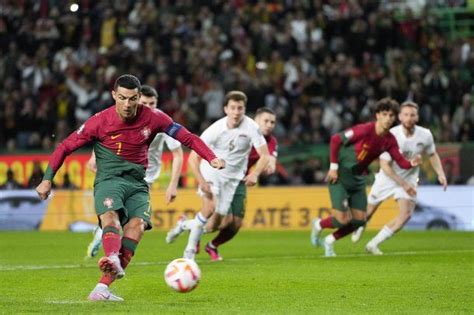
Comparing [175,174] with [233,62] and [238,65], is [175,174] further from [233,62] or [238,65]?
[233,62]

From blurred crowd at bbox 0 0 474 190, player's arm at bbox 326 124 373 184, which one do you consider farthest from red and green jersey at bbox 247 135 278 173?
blurred crowd at bbox 0 0 474 190

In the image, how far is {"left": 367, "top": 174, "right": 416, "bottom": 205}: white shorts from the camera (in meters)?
19.3

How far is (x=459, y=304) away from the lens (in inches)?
430

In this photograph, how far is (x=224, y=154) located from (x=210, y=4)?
15902 mm

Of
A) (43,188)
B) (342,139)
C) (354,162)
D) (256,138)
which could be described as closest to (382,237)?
(354,162)

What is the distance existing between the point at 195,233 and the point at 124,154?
16.3ft

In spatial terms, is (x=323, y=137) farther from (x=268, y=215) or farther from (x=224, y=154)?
(x=224, y=154)

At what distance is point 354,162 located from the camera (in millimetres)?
18359

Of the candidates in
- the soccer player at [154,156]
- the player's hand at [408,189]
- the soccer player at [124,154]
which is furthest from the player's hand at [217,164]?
the player's hand at [408,189]

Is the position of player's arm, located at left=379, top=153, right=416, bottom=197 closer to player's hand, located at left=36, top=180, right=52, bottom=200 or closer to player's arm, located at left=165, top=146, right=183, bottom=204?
player's arm, located at left=165, top=146, right=183, bottom=204

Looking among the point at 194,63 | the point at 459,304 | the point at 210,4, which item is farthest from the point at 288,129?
the point at 459,304

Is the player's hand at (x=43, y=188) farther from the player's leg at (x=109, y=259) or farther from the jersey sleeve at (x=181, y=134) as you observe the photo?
the jersey sleeve at (x=181, y=134)

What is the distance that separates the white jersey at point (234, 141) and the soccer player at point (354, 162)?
157cm

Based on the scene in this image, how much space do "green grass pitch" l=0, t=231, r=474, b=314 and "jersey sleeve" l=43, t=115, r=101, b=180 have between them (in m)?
1.31
